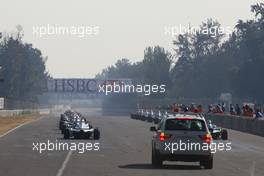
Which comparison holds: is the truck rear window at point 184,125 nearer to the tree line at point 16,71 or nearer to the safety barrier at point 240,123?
the safety barrier at point 240,123

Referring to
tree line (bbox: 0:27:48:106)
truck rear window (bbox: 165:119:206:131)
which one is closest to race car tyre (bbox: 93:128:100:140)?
truck rear window (bbox: 165:119:206:131)


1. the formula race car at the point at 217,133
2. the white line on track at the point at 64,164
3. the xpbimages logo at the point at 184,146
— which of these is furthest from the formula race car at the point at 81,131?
the xpbimages logo at the point at 184,146

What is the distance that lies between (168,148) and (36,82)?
174m

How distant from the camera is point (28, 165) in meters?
24.7

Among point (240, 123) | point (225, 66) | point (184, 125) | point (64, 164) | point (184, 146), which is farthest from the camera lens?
point (225, 66)

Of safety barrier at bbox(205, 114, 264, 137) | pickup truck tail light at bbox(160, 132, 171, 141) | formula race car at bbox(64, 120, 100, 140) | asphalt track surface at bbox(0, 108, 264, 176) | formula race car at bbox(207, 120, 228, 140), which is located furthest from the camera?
safety barrier at bbox(205, 114, 264, 137)

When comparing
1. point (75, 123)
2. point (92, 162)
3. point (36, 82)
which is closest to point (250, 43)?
point (36, 82)

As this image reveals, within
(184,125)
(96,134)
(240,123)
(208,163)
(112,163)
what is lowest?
(112,163)

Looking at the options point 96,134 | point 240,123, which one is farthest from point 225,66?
point 96,134

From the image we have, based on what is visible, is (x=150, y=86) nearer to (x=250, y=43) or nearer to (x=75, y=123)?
(x=250, y=43)

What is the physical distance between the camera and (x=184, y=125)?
24.0 metres

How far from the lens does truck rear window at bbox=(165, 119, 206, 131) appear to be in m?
23.8

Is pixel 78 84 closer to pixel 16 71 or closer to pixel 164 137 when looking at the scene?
pixel 16 71

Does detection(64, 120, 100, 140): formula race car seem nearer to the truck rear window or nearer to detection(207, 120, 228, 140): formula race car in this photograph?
detection(207, 120, 228, 140): formula race car
